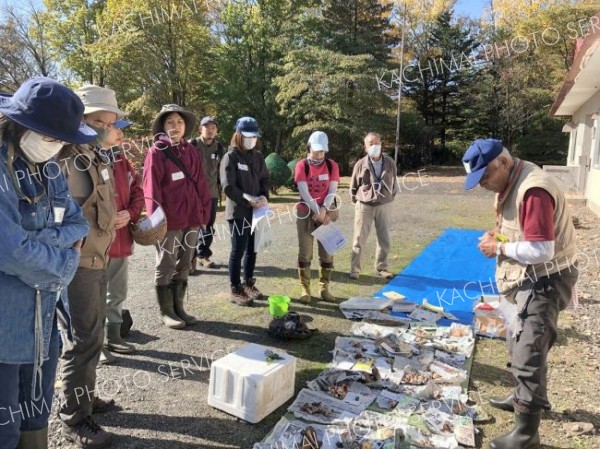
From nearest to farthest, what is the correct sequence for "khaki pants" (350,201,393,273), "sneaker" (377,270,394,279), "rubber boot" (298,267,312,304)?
"rubber boot" (298,267,312,304)
"khaki pants" (350,201,393,273)
"sneaker" (377,270,394,279)

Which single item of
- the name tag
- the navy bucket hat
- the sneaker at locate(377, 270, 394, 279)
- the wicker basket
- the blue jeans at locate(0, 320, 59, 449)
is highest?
the navy bucket hat

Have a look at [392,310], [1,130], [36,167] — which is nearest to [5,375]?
[36,167]

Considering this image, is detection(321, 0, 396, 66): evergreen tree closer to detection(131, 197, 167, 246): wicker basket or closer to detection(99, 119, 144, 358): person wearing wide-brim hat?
detection(99, 119, 144, 358): person wearing wide-brim hat

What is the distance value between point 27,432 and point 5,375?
1.29 ft

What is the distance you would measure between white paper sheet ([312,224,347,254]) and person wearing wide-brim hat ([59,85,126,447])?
2629mm

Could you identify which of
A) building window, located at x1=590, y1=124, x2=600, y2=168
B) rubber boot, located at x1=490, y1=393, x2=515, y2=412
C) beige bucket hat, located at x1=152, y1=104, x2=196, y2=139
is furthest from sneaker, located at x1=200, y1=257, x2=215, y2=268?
building window, located at x1=590, y1=124, x2=600, y2=168

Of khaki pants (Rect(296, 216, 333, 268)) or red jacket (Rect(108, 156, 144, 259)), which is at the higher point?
red jacket (Rect(108, 156, 144, 259))

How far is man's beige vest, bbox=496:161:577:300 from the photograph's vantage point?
247cm

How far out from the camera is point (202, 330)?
4.32m

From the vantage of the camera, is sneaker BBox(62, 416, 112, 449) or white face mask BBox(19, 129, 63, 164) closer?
white face mask BBox(19, 129, 63, 164)

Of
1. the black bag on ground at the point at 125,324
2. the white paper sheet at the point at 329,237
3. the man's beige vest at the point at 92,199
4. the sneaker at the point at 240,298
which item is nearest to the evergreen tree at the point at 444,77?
the white paper sheet at the point at 329,237

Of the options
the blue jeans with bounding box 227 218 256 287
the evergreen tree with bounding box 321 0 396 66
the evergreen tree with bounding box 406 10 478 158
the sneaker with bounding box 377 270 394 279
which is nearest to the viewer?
the blue jeans with bounding box 227 218 256 287

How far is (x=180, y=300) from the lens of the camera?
4453 millimetres

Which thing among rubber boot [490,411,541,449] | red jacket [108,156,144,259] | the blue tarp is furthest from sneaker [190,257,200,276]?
rubber boot [490,411,541,449]
